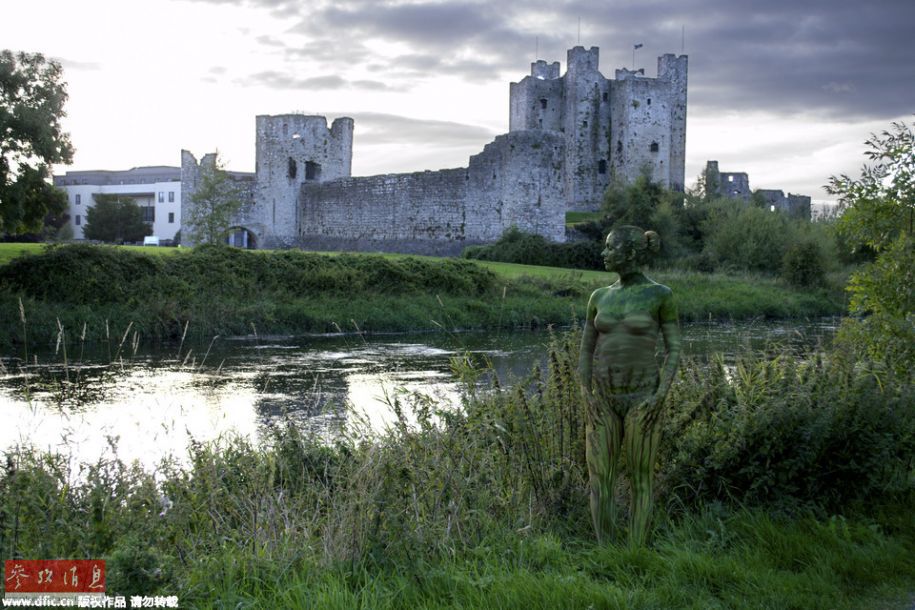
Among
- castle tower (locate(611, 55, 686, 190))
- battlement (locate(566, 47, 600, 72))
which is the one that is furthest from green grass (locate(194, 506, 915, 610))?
battlement (locate(566, 47, 600, 72))

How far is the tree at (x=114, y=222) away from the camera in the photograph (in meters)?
57.2

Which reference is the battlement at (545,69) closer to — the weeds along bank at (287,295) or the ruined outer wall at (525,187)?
the ruined outer wall at (525,187)

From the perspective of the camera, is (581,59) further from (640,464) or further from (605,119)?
(640,464)

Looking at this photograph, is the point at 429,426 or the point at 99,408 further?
the point at 99,408

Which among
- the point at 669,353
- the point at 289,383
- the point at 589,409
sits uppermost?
the point at 669,353

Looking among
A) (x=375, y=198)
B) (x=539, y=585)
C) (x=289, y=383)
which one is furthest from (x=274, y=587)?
(x=375, y=198)

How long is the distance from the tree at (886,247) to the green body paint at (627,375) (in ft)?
11.3

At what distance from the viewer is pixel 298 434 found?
5781 mm

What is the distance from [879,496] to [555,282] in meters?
21.1

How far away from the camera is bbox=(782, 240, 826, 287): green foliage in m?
30.9

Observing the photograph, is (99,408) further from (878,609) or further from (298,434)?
(878,609)

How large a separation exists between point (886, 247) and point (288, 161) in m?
34.5

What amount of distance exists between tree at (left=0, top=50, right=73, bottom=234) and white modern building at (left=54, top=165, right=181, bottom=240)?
134 ft

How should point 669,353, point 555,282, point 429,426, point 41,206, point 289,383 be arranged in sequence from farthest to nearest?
1. point 555,282
2. point 41,206
3. point 289,383
4. point 429,426
5. point 669,353
